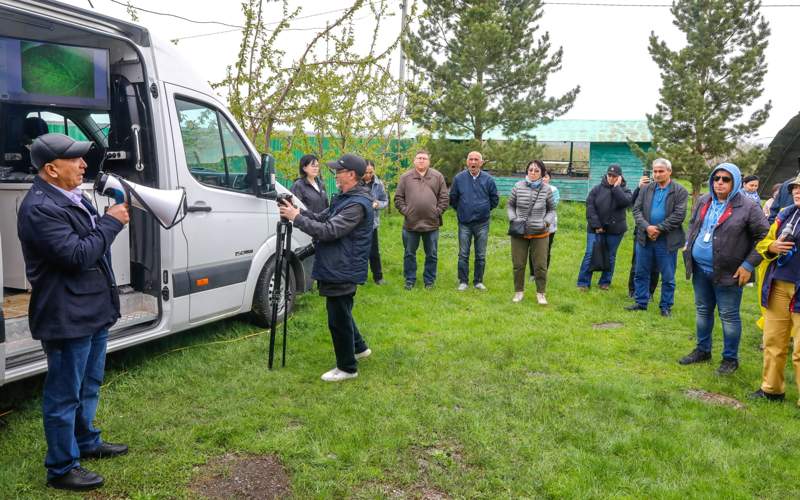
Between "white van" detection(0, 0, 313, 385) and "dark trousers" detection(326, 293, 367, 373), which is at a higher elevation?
"white van" detection(0, 0, 313, 385)

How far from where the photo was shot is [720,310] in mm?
5566

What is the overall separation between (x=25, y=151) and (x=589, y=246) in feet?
23.5

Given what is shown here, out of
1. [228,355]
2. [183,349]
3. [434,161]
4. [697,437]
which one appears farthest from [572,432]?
[434,161]

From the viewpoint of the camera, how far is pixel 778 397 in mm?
4914

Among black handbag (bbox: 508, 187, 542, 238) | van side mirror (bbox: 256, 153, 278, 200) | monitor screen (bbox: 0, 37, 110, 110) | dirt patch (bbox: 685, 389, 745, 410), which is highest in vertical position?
monitor screen (bbox: 0, 37, 110, 110)

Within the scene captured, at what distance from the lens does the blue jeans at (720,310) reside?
5.46m

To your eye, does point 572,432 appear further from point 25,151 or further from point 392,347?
point 25,151

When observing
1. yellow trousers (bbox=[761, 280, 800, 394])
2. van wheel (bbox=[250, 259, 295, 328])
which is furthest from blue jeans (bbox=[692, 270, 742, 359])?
van wheel (bbox=[250, 259, 295, 328])

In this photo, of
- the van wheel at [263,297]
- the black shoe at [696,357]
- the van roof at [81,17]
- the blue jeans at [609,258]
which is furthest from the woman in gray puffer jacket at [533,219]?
the van roof at [81,17]

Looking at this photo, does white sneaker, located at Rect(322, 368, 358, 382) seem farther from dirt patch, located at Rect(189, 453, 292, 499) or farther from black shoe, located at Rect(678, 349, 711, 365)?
black shoe, located at Rect(678, 349, 711, 365)

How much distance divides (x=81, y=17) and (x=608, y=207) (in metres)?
6.88

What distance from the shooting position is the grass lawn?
3.62 metres

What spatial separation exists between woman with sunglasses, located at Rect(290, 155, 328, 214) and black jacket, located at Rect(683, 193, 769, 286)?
439cm

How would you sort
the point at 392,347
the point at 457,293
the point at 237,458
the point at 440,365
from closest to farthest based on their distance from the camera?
the point at 237,458 → the point at 440,365 → the point at 392,347 → the point at 457,293
